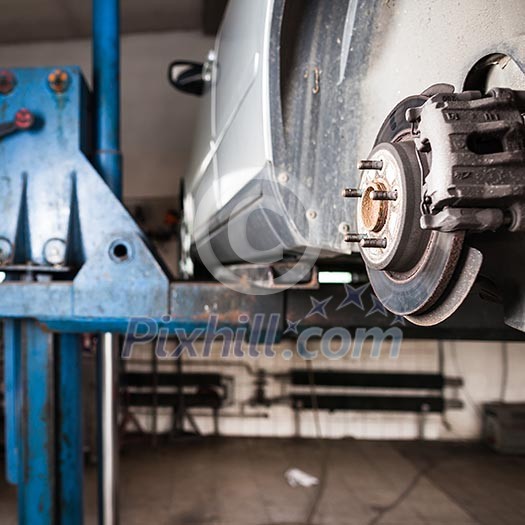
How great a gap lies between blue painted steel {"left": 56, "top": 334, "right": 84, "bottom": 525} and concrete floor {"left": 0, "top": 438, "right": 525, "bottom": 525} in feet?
4.61

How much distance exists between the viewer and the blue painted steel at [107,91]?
1.30 m

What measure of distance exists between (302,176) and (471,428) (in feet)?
13.0

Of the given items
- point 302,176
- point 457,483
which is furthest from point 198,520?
point 302,176

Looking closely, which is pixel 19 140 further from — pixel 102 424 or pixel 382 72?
pixel 382 72

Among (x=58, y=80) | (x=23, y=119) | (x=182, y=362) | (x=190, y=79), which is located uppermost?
(x=190, y=79)

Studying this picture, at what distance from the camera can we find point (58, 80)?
1.20 meters

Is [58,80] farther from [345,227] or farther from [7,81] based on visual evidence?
[345,227]

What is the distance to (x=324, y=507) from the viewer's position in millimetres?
2711

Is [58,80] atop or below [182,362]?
atop

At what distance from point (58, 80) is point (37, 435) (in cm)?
92

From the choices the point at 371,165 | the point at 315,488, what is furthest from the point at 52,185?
the point at 315,488

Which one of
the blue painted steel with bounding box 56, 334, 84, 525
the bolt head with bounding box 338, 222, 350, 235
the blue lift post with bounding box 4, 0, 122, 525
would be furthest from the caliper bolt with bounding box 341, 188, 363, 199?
the blue painted steel with bounding box 56, 334, 84, 525

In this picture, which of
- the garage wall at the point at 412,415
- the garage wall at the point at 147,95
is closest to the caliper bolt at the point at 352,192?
the garage wall at the point at 147,95

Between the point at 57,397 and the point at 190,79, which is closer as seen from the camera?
the point at 57,397
